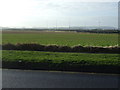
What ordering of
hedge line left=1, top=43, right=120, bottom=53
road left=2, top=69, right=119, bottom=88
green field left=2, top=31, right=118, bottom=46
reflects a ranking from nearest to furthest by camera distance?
1. road left=2, top=69, right=119, bottom=88
2. hedge line left=1, top=43, right=120, bottom=53
3. green field left=2, top=31, right=118, bottom=46

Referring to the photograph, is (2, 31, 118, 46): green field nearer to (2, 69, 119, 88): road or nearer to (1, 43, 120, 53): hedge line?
(1, 43, 120, 53): hedge line

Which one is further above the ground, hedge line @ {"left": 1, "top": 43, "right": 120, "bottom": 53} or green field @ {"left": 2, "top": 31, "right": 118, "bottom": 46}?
green field @ {"left": 2, "top": 31, "right": 118, "bottom": 46}

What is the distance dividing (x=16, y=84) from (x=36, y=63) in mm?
3938

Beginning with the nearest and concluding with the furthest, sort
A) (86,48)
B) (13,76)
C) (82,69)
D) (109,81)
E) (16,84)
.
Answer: (16,84)
(109,81)
(13,76)
(82,69)
(86,48)

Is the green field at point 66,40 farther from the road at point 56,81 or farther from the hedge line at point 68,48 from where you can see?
the road at point 56,81

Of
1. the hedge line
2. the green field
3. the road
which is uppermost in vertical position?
the green field

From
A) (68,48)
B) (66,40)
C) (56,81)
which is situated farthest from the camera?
(66,40)

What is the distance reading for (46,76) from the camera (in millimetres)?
9148

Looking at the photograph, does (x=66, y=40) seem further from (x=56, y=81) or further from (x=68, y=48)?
(x=56, y=81)

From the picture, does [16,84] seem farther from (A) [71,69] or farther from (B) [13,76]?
(A) [71,69]

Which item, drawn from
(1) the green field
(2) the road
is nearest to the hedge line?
(1) the green field

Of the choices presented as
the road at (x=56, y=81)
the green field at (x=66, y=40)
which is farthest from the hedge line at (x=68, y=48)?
the road at (x=56, y=81)

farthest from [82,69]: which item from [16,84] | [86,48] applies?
[86,48]

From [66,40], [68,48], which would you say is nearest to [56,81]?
[68,48]
